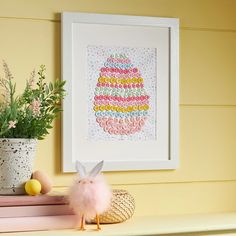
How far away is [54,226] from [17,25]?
59 cm

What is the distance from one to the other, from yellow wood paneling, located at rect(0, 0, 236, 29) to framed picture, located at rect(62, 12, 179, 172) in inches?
1.2

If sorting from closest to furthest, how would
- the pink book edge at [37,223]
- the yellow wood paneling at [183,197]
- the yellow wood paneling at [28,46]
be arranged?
the pink book edge at [37,223] → the yellow wood paneling at [28,46] → the yellow wood paneling at [183,197]

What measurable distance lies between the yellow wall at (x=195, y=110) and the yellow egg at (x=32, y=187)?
0.19 metres

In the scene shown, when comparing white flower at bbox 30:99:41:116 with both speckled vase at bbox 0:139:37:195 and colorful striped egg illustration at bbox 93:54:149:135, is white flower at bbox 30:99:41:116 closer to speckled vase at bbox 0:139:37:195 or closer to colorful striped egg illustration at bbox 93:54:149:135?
speckled vase at bbox 0:139:37:195

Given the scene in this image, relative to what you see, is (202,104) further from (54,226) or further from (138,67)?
(54,226)

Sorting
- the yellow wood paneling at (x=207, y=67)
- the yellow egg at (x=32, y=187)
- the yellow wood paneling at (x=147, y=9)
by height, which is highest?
the yellow wood paneling at (x=147, y=9)

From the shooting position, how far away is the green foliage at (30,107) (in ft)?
5.15

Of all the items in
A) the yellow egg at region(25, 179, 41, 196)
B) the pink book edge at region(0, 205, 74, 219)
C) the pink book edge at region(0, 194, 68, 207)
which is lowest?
the pink book edge at region(0, 205, 74, 219)

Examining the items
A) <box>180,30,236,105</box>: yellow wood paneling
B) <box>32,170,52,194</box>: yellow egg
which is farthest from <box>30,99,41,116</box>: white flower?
<box>180,30,236,105</box>: yellow wood paneling

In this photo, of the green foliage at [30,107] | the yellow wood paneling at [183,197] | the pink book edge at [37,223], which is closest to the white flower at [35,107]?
the green foliage at [30,107]

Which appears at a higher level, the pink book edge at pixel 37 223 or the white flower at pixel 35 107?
the white flower at pixel 35 107

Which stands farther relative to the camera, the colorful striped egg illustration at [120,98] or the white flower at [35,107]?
the colorful striped egg illustration at [120,98]

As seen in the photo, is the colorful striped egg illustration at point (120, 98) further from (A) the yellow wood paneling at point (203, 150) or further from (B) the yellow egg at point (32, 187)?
(B) the yellow egg at point (32, 187)

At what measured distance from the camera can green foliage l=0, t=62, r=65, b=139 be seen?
5.15ft
